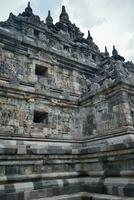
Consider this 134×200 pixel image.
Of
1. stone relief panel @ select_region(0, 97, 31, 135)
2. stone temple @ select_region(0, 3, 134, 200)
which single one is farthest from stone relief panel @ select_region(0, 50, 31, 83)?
stone relief panel @ select_region(0, 97, 31, 135)

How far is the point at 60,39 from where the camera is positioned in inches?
638

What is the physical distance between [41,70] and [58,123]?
394cm

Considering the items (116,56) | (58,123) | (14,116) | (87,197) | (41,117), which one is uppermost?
(116,56)

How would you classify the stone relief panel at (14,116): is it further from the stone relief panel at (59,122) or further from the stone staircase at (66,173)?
the stone staircase at (66,173)

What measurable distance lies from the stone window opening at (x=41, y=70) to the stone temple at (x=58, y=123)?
0.07 metres

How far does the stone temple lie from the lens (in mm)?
6641

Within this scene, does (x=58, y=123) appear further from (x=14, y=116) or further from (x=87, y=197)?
(x=87, y=197)

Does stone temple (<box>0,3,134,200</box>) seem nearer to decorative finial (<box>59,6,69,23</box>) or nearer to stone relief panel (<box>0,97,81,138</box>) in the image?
stone relief panel (<box>0,97,81,138</box>)

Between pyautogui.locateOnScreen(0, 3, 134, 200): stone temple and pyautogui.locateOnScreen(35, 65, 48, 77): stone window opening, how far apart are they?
0.07 m

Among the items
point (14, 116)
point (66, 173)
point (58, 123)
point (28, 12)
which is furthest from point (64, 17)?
point (66, 173)

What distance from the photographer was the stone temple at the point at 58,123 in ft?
21.8

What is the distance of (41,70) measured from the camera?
12.9 meters

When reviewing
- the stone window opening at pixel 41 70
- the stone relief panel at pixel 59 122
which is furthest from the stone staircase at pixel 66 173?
the stone window opening at pixel 41 70

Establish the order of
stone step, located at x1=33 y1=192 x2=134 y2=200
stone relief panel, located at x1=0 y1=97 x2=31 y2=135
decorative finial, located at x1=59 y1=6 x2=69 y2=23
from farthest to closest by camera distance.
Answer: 1. decorative finial, located at x1=59 y1=6 x2=69 y2=23
2. stone relief panel, located at x1=0 y1=97 x2=31 y2=135
3. stone step, located at x1=33 y1=192 x2=134 y2=200
